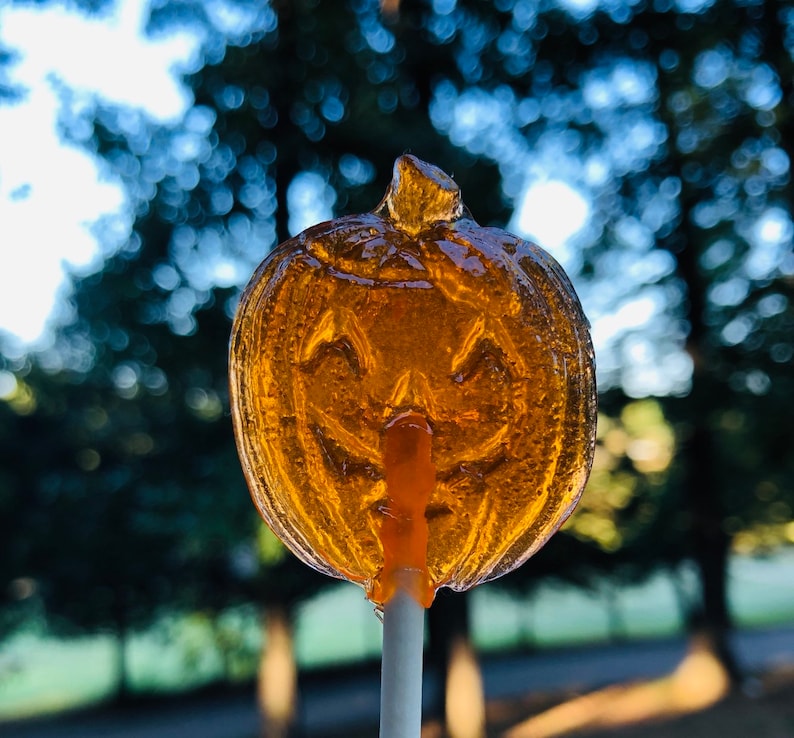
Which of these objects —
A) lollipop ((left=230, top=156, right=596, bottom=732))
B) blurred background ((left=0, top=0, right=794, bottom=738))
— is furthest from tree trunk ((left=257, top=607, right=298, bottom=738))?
lollipop ((left=230, top=156, right=596, bottom=732))

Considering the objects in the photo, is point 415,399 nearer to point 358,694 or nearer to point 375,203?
point 375,203

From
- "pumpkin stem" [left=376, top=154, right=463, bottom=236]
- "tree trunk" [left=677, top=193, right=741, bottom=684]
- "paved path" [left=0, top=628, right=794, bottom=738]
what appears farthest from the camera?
"paved path" [left=0, top=628, right=794, bottom=738]

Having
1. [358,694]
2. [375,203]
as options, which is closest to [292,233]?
[375,203]

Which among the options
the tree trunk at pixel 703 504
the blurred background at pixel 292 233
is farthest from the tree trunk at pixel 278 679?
the tree trunk at pixel 703 504

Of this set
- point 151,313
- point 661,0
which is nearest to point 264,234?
point 151,313

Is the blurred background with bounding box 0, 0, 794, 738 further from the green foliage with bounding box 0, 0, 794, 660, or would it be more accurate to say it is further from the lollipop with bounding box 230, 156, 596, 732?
the lollipop with bounding box 230, 156, 596, 732

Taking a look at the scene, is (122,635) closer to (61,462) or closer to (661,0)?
(61,462)

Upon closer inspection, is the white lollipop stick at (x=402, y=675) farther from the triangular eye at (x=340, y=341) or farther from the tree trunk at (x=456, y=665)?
the tree trunk at (x=456, y=665)
